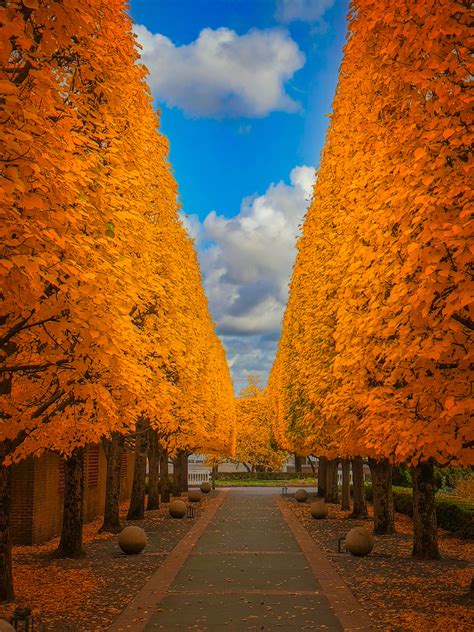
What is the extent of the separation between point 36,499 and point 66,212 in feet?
45.5

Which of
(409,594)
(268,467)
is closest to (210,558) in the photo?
(409,594)

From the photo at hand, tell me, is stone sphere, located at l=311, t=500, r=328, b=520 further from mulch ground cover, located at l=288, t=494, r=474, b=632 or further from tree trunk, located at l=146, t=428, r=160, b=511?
tree trunk, located at l=146, t=428, r=160, b=511

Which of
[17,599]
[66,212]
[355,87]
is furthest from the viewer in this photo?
[355,87]

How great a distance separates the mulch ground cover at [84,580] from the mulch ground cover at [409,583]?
14.7ft

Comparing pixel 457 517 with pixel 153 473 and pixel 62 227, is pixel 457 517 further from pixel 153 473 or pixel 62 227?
pixel 62 227

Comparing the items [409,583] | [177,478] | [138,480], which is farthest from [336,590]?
[177,478]

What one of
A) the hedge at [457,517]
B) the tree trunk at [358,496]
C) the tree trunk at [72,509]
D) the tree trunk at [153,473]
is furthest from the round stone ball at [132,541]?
the tree trunk at [153,473]

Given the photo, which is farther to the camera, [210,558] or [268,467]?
[268,467]

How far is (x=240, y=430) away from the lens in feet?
271

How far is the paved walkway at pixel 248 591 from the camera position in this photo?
10117 mm

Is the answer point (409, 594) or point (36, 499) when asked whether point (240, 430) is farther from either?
point (409, 594)

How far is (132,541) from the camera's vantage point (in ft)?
54.4

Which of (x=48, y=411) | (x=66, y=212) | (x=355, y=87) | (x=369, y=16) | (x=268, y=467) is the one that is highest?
(x=355, y=87)

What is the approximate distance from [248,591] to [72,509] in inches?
217
